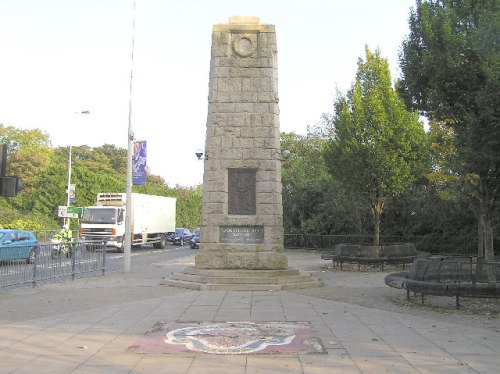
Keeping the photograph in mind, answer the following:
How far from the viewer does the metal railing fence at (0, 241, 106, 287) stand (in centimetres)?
1252

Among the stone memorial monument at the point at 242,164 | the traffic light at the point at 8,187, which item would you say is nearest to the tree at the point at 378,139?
the stone memorial monument at the point at 242,164

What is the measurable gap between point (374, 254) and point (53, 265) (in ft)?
36.9

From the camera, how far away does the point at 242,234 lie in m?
14.2

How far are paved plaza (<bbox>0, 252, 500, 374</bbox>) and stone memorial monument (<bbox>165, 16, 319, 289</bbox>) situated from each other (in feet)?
5.21

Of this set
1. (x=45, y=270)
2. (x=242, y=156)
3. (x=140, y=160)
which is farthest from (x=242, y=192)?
(x=140, y=160)

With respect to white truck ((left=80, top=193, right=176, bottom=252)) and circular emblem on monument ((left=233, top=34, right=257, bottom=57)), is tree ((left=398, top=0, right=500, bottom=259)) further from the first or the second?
white truck ((left=80, top=193, right=176, bottom=252))

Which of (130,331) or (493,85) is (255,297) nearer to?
(130,331)

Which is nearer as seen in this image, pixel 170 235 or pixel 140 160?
pixel 140 160

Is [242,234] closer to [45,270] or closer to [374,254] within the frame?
[45,270]

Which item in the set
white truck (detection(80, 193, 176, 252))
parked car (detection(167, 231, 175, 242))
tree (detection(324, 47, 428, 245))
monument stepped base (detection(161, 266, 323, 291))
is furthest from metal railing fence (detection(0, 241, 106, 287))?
parked car (detection(167, 231, 175, 242))

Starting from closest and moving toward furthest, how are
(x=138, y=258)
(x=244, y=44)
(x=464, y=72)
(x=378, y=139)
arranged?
(x=464, y=72) → (x=244, y=44) → (x=378, y=139) → (x=138, y=258)

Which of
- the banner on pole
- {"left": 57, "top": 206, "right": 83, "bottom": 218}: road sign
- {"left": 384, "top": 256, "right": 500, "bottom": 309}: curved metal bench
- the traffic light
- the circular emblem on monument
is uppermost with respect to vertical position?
the circular emblem on monument

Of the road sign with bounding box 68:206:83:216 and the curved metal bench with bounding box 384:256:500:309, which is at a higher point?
the road sign with bounding box 68:206:83:216

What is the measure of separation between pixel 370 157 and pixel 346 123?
171cm
